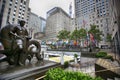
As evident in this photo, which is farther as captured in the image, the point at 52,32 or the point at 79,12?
the point at 52,32

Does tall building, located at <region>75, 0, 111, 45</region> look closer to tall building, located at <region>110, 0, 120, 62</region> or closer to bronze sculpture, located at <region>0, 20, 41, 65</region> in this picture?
tall building, located at <region>110, 0, 120, 62</region>

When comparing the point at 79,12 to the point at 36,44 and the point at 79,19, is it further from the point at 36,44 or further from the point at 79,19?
the point at 36,44

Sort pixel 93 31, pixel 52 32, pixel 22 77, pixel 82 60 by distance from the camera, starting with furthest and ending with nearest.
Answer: pixel 52 32 < pixel 93 31 < pixel 82 60 < pixel 22 77

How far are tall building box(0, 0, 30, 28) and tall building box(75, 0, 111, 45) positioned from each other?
113ft

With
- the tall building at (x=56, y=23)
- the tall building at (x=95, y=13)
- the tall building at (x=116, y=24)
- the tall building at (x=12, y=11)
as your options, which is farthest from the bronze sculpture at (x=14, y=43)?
the tall building at (x=56, y=23)

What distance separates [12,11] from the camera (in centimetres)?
4941

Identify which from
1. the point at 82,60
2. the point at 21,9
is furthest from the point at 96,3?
the point at 82,60

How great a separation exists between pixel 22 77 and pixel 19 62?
148cm

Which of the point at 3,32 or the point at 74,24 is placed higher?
the point at 74,24

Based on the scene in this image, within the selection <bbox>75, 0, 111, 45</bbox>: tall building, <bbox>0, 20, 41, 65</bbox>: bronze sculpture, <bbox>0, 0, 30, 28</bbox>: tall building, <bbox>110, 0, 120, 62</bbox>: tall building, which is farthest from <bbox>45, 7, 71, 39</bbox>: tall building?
<bbox>0, 20, 41, 65</bbox>: bronze sculpture

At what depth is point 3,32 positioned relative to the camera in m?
4.77

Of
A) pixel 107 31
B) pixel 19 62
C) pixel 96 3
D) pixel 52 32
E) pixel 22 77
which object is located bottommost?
pixel 22 77

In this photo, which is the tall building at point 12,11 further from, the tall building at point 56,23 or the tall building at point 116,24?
the tall building at point 116,24

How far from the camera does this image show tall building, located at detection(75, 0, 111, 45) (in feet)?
174
